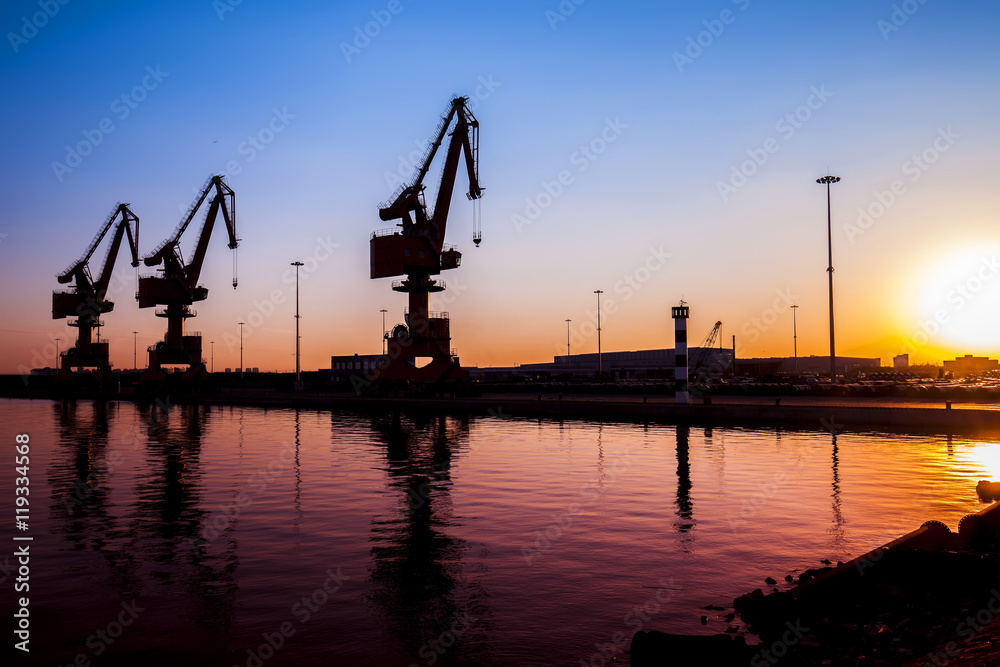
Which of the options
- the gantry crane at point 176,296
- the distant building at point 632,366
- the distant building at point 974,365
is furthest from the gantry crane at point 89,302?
the distant building at point 974,365

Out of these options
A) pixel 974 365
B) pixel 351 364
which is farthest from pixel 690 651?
pixel 974 365

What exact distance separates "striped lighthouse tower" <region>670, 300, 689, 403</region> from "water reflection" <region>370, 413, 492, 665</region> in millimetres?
31652

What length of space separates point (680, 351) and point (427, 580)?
138ft

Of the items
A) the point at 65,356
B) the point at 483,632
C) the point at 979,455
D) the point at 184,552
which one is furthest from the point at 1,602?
the point at 65,356

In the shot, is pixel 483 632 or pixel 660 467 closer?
pixel 483 632

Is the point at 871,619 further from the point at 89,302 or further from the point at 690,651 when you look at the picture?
the point at 89,302

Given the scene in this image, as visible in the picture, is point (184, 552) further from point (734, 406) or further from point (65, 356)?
point (65, 356)

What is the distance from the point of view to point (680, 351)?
5028 cm

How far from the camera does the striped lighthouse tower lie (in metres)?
49.6

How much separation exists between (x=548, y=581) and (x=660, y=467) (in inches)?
545

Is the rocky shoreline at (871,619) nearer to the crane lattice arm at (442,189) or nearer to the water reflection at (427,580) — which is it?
the water reflection at (427,580)

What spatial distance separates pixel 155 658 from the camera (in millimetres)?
7668

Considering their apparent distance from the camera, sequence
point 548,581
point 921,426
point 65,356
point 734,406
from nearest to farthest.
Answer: point 548,581 → point 921,426 → point 734,406 → point 65,356

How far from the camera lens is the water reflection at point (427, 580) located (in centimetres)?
818
